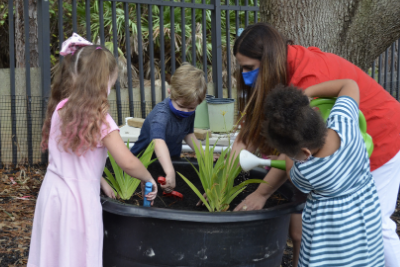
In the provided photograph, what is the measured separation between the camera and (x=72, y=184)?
1.84 m

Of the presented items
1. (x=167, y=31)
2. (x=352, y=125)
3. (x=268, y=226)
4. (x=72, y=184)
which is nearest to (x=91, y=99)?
(x=72, y=184)

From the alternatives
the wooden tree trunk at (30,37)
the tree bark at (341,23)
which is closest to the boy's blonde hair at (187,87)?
the tree bark at (341,23)

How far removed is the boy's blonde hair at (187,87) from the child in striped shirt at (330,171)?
0.76 m

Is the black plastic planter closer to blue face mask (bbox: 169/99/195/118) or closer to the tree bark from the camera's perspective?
blue face mask (bbox: 169/99/195/118)

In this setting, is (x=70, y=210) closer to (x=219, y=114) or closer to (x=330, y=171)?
(x=330, y=171)

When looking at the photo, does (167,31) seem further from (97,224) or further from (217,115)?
(97,224)

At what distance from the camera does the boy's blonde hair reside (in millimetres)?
2387

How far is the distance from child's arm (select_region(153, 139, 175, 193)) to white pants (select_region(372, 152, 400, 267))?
1009 millimetres

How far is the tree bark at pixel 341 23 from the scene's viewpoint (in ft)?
9.43

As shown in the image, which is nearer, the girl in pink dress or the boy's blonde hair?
the girl in pink dress

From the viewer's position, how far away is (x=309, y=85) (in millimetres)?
1863

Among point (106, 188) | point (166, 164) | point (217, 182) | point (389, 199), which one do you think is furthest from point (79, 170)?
point (389, 199)

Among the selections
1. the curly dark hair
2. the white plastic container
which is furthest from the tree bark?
the white plastic container

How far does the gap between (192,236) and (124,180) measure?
2.20 feet
